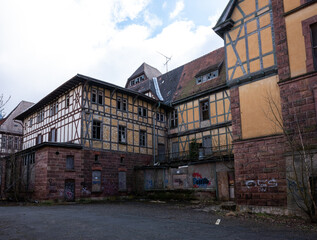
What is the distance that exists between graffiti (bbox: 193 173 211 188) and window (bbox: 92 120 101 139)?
8136 millimetres

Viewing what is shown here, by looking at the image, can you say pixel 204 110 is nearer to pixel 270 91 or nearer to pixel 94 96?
pixel 94 96

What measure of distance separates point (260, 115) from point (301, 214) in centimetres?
427

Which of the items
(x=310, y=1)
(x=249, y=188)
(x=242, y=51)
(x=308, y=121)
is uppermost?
(x=310, y=1)

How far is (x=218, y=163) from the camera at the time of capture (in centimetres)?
1930

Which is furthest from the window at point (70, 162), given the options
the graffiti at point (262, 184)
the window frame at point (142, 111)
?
the graffiti at point (262, 184)

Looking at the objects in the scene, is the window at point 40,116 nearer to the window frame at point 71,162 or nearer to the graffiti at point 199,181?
the window frame at point 71,162

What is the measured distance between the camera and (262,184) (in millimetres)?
12227

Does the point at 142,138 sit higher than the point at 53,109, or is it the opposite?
the point at 53,109

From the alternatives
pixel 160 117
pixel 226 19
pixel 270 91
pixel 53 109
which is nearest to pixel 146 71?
pixel 160 117

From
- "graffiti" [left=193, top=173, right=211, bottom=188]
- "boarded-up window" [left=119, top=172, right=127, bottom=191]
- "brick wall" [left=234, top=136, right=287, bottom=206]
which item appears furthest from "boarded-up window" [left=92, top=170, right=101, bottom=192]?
"brick wall" [left=234, top=136, right=287, bottom=206]

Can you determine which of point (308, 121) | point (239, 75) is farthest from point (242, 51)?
point (308, 121)

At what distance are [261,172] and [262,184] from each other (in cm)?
49

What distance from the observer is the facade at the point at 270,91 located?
11219 mm

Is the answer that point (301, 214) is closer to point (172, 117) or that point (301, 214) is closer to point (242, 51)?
point (242, 51)
